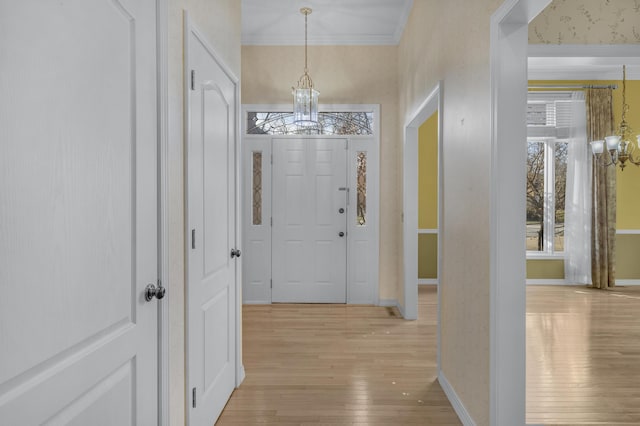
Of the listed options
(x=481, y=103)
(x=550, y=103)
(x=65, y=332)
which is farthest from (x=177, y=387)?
(x=550, y=103)

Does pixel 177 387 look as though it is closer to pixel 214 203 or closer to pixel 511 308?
pixel 214 203

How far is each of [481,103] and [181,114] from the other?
1.53 metres

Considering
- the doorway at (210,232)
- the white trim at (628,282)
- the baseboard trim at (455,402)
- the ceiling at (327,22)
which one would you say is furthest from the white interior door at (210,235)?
the white trim at (628,282)

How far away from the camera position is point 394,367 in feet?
10.2

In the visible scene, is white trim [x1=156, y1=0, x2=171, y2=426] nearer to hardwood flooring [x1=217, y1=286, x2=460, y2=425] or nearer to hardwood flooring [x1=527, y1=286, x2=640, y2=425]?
hardwood flooring [x1=217, y1=286, x2=460, y2=425]

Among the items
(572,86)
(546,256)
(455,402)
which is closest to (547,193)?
(546,256)

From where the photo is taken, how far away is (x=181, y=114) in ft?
6.07

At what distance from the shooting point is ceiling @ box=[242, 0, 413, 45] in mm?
4199

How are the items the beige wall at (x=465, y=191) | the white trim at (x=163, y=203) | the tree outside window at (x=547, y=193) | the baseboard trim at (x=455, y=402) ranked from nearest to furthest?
the white trim at (x=163, y=203)
the beige wall at (x=465, y=191)
the baseboard trim at (x=455, y=402)
the tree outside window at (x=547, y=193)

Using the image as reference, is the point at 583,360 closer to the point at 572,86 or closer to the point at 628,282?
the point at 628,282

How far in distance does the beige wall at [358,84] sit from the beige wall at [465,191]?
1.79 metres

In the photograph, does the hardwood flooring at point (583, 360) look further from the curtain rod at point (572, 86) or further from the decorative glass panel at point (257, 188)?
the decorative glass panel at point (257, 188)

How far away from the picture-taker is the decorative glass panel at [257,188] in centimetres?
509

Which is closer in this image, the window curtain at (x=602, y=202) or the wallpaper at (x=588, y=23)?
the wallpaper at (x=588, y=23)
